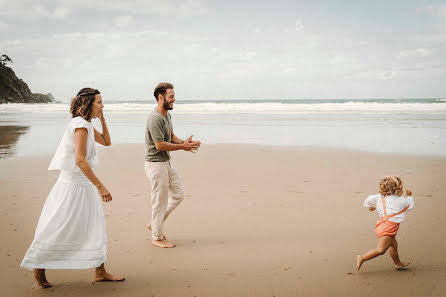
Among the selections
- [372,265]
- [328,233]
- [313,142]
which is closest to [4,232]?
[328,233]

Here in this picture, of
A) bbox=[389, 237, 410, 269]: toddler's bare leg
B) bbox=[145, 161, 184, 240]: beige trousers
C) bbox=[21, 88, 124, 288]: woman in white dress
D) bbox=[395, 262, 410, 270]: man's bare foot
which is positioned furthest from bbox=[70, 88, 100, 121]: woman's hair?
bbox=[395, 262, 410, 270]: man's bare foot

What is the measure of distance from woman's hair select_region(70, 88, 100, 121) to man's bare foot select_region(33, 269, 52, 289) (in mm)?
1458

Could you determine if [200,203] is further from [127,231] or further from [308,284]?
[308,284]

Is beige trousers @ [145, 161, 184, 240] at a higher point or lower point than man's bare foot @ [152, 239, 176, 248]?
higher

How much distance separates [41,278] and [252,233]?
2.54 meters

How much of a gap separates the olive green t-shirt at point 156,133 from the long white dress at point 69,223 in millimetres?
956

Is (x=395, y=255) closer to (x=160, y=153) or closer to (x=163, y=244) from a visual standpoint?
(x=163, y=244)

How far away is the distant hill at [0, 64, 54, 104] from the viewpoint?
52.8 meters

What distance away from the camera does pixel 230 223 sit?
5066mm

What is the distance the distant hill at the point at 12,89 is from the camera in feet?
173

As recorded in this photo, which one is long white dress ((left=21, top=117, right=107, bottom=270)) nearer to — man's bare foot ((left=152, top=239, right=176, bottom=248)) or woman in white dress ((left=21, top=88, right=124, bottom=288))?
woman in white dress ((left=21, top=88, right=124, bottom=288))

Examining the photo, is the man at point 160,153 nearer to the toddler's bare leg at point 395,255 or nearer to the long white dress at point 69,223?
the long white dress at point 69,223

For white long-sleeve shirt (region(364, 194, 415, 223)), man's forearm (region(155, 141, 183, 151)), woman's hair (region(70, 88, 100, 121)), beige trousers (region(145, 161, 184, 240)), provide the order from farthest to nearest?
beige trousers (region(145, 161, 184, 240)) < man's forearm (region(155, 141, 183, 151)) < white long-sleeve shirt (region(364, 194, 415, 223)) < woman's hair (region(70, 88, 100, 121))

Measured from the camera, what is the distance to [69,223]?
10.2ft
